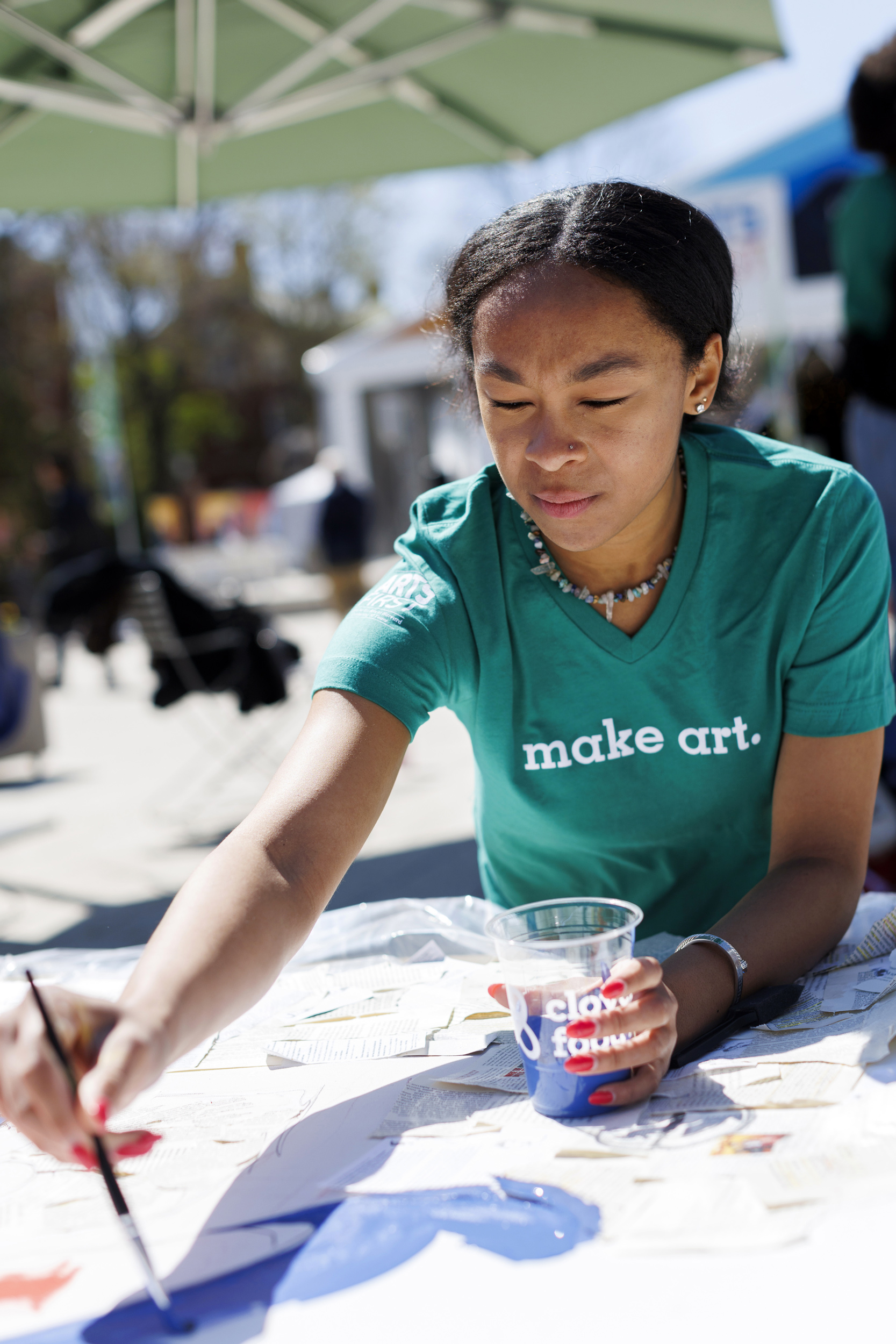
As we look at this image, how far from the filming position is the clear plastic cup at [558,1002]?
3.50 feet

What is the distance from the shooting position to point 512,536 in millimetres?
1583

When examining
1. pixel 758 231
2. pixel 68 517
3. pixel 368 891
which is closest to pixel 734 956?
pixel 368 891

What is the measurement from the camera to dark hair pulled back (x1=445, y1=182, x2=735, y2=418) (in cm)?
137

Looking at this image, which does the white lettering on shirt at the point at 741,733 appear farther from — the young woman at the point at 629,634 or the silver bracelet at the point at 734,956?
the silver bracelet at the point at 734,956

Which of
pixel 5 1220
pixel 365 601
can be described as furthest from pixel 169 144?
pixel 5 1220

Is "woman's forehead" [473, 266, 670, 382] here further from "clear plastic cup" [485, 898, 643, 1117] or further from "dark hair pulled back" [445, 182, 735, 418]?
"clear plastic cup" [485, 898, 643, 1117]

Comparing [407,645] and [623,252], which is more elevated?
[623,252]

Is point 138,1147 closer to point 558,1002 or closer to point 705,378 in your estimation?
point 558,1002

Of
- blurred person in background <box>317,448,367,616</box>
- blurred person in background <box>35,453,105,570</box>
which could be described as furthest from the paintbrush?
blurred person in background <box>35,453,105,570</box>

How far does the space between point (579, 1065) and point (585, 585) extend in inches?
26.6

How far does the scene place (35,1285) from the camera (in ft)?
3.20

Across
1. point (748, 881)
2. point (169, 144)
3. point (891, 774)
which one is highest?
point (169, 144)

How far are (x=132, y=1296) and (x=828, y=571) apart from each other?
1.09 metres

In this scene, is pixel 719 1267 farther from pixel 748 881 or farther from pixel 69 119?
pixel 69 119
